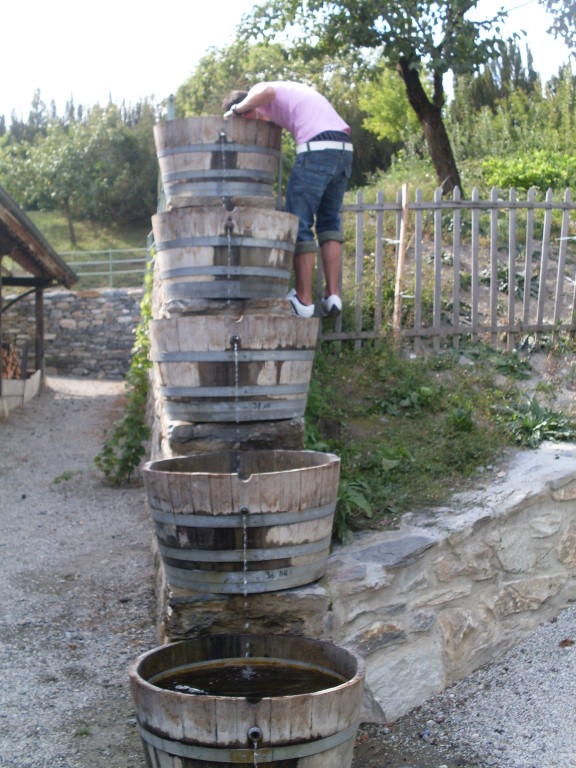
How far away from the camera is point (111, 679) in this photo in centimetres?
432

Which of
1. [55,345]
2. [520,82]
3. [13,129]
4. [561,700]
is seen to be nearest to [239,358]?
[561,700]

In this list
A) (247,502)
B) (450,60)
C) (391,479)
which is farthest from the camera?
(450,60)

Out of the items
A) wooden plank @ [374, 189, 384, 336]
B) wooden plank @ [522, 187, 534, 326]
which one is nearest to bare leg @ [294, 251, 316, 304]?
wooden plank @ [374, 189, 384, 336]

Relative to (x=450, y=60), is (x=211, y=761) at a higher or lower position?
lower

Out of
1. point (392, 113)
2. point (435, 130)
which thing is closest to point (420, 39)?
point (435, 130)

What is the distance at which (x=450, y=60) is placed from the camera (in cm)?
1019

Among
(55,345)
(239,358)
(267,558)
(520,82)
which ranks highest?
(520,82)

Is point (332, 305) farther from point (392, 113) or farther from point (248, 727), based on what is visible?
point (392, 113)

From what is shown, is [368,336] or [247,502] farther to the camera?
[368,336]

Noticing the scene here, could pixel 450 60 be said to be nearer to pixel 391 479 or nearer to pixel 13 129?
pixel 391 479

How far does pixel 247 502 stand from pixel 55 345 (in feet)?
54.4

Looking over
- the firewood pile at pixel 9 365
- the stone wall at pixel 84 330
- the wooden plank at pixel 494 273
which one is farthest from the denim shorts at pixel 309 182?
the stone wall at pixel 84 330

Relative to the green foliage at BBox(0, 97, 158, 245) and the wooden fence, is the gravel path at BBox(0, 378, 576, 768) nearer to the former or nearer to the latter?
the wooden fence

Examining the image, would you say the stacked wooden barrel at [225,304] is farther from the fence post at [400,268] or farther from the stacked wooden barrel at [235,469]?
the fence post at [400,268]
